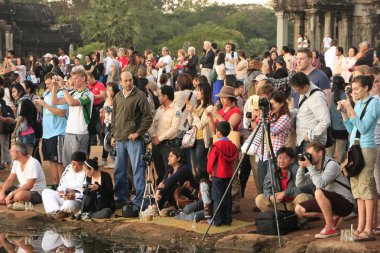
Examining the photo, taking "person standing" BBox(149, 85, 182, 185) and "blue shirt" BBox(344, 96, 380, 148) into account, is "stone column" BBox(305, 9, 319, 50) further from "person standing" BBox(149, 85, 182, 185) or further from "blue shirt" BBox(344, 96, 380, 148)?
"blue shirt" BBox(344, 96, 380, 148)

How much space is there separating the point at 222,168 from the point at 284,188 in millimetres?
821

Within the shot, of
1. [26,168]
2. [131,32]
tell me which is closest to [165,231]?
[26,168]

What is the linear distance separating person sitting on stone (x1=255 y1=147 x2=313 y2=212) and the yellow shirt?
2224mm

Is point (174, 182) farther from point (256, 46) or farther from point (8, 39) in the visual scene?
point (256, 46)

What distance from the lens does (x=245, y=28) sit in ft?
352

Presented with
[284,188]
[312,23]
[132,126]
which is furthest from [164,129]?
[312,23]

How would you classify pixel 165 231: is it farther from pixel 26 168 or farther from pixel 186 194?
pixel 26 168

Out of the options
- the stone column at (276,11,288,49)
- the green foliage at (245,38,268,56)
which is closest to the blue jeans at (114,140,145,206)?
the stone column at (276,11,288,49)

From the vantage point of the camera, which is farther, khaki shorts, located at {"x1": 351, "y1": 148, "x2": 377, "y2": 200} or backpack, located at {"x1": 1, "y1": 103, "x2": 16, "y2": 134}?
backpack, located at {"x1": 1, "y1": 103, "x2": 16, "y2": 134}

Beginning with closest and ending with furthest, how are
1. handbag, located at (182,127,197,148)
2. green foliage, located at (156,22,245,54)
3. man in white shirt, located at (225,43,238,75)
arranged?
1. handbag, located at (182,127,197,148)
2. man in white shirt, located at (225,43,238,75)
3. green foliage, located at (156,22,245,54)

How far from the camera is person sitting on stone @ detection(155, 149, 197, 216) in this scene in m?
13.4

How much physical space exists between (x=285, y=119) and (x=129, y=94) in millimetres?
2388

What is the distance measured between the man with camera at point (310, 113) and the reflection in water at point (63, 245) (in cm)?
200

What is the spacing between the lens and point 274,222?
11.8 meters
